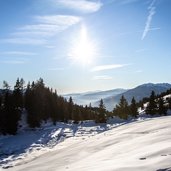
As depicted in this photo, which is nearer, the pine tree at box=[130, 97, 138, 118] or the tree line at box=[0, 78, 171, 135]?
the tree line at box=[0, 78, 171, 135]

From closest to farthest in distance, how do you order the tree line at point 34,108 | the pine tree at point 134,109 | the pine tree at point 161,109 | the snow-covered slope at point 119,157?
1. the snow-covered slope at point 119,157
2. the tree line at point 34,108
3. the pine tree at point 161,109
4. the pine tree at point 134,109

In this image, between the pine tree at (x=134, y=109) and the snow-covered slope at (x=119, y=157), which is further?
the pine tree at (x=134, y=109)

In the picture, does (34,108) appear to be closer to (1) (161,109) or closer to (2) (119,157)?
(1) (161,109)

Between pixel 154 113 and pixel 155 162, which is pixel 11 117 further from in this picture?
pixel 155 162

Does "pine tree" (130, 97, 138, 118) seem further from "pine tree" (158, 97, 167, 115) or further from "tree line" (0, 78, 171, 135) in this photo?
"pine tree" (158, 97, 167, 115)

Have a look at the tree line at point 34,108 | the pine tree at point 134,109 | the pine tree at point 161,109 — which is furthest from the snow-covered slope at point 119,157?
the pine tree at point 134,109

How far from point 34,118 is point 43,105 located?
8.55m

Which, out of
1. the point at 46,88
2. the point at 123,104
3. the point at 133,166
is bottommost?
the point at 133,166

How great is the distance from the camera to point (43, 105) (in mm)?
93438

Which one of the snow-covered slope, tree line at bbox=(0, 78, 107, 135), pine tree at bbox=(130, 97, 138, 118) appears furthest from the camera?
pine tree at bbox=(130, 97, 138, 118)

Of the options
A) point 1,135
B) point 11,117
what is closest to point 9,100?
point 11,117

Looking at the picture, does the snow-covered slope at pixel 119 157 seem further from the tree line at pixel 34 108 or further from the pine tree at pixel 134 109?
the pine tree at pixel 134 109

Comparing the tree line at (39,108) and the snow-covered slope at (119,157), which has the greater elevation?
the tree line at (39,108)

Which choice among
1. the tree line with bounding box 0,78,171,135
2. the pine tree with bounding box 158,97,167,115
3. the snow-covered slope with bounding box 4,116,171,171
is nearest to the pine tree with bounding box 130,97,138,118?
the tree line with bounding box 0,78,171,135
